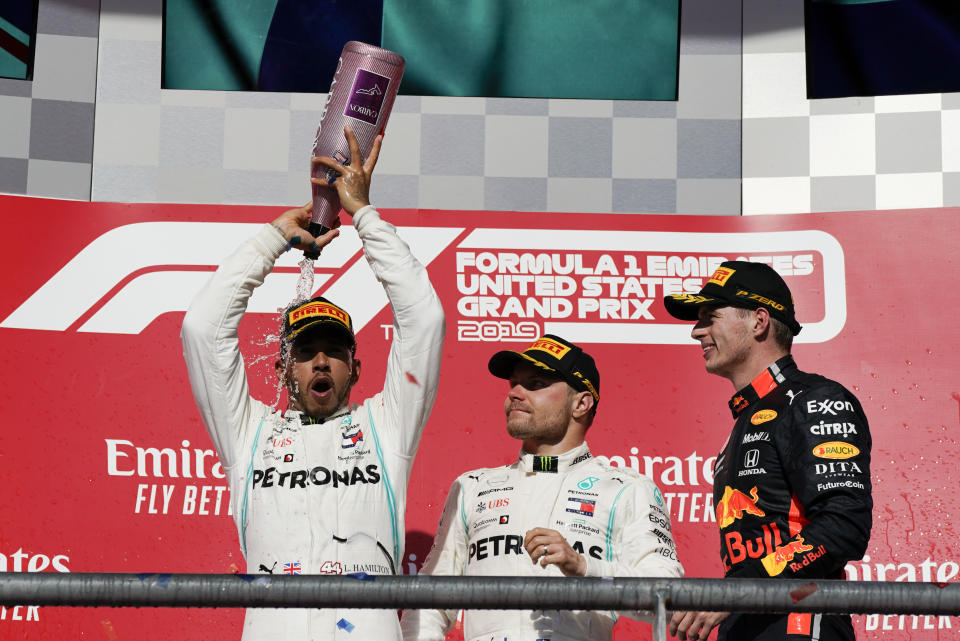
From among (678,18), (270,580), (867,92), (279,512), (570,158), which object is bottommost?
(270,580)

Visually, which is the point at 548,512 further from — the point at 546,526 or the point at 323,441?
the point at 323,441

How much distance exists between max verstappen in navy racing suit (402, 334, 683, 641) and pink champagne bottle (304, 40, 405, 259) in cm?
64

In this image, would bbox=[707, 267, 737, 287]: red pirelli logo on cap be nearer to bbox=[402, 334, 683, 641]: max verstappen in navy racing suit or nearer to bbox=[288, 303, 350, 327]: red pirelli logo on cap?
bbox=[402, 334, 683, 641]: max verstappen in navy racing suit

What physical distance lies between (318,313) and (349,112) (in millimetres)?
470

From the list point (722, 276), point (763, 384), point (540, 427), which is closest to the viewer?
point (763, 384)

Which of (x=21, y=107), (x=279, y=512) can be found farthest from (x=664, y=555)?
(x=21, y=107)

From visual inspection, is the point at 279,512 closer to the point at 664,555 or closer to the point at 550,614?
the point at 550,614

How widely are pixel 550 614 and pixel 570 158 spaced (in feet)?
6.28

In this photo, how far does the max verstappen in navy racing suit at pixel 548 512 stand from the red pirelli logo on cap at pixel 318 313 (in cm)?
47

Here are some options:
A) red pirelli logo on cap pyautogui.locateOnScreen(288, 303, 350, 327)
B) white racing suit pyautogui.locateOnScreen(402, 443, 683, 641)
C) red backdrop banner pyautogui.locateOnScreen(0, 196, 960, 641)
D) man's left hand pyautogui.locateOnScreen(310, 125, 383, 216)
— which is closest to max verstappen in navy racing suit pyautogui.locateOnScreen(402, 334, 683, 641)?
white racing suit pyautogui.locateOnScreen(402, 443, 683, 641)

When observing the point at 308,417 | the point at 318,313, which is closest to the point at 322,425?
the point at 308,417

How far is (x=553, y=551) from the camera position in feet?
7.98

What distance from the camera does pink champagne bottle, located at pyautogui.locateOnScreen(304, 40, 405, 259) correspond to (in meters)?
2.82

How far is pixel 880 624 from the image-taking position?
3752 millimetres
